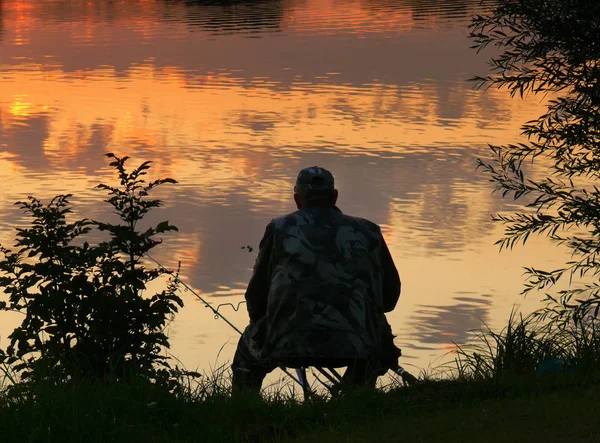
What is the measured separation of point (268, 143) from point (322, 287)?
673 inches

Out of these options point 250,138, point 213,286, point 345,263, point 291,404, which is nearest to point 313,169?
point 345,263

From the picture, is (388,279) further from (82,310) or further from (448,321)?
(448,321)

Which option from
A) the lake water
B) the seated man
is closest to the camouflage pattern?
the seated man

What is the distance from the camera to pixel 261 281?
807 cm

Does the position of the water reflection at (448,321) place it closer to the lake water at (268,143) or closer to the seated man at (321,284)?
the lake water at (268,143)

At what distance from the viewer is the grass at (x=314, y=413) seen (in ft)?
23.6

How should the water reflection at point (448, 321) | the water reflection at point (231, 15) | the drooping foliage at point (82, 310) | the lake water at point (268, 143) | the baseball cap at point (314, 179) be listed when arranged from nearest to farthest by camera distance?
the baseball cap at point (314, 179) < the drooping foliage at point (82, 310) < the water reflection at point (448, 321) < the lake water at point (268, 143) < the water reflection at point (231, 15)

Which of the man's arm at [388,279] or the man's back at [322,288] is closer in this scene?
the man's back at [322,288]

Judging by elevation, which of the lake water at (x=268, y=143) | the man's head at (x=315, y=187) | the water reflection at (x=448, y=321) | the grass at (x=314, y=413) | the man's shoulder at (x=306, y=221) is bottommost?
the lake water at (x=268, y=143)

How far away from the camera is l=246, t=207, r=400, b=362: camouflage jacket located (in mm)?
7777

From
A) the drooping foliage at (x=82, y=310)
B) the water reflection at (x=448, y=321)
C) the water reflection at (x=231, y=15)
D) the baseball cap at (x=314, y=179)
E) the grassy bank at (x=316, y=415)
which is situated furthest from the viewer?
the water reflection at (x=231, y=15)

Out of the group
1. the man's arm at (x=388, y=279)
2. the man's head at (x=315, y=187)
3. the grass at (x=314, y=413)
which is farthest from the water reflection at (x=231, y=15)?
the grass at (x=314, y=413)

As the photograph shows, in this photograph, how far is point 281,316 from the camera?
7.84 m

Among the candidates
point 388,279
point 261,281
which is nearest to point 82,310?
point 261,281
